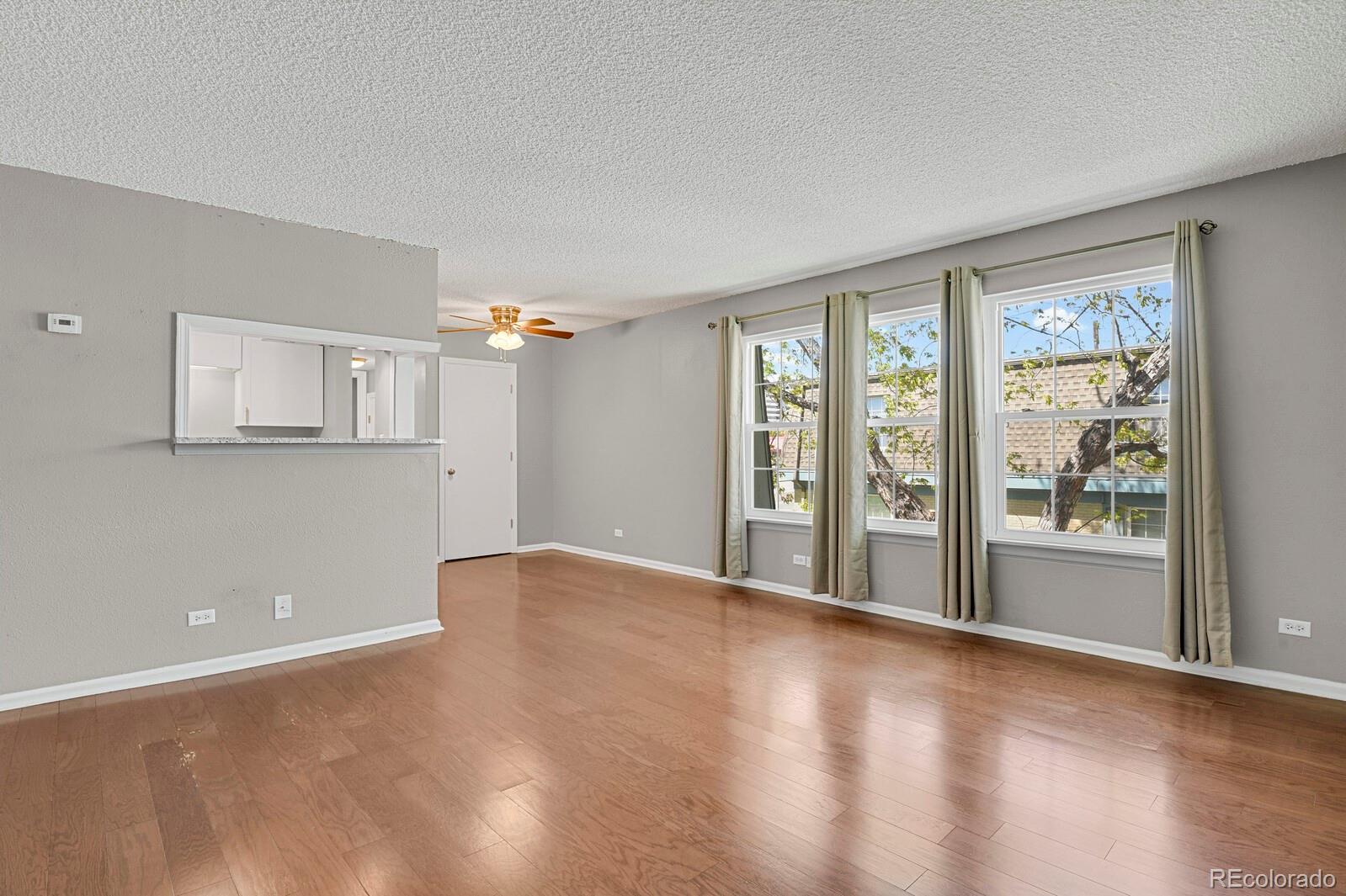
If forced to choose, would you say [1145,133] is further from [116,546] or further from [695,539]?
[116,546]

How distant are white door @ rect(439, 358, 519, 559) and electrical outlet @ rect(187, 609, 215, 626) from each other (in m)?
3.57

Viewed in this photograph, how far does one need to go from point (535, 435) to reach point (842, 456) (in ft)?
14.2

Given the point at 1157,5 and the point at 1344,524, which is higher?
the point at 1157,5

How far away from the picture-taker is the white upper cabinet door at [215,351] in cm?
363

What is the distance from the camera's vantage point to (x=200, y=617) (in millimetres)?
3629

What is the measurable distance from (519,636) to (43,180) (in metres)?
3.50

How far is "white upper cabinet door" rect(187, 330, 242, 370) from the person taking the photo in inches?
143

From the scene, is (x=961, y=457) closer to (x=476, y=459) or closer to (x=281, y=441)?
(x=281, y=441)

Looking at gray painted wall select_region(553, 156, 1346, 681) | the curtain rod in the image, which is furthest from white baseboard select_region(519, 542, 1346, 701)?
the curtain rod

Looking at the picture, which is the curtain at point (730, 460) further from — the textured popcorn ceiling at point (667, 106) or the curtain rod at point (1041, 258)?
the textured popcorn ceiling at point (667, 106)

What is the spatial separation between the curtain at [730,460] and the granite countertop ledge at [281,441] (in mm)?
2552

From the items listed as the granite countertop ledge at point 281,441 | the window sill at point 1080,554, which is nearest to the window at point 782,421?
the window sill at point 1080,554

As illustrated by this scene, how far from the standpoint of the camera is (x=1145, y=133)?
2.97 meters

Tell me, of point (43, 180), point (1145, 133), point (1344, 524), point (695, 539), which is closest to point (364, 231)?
point (43, 180)
